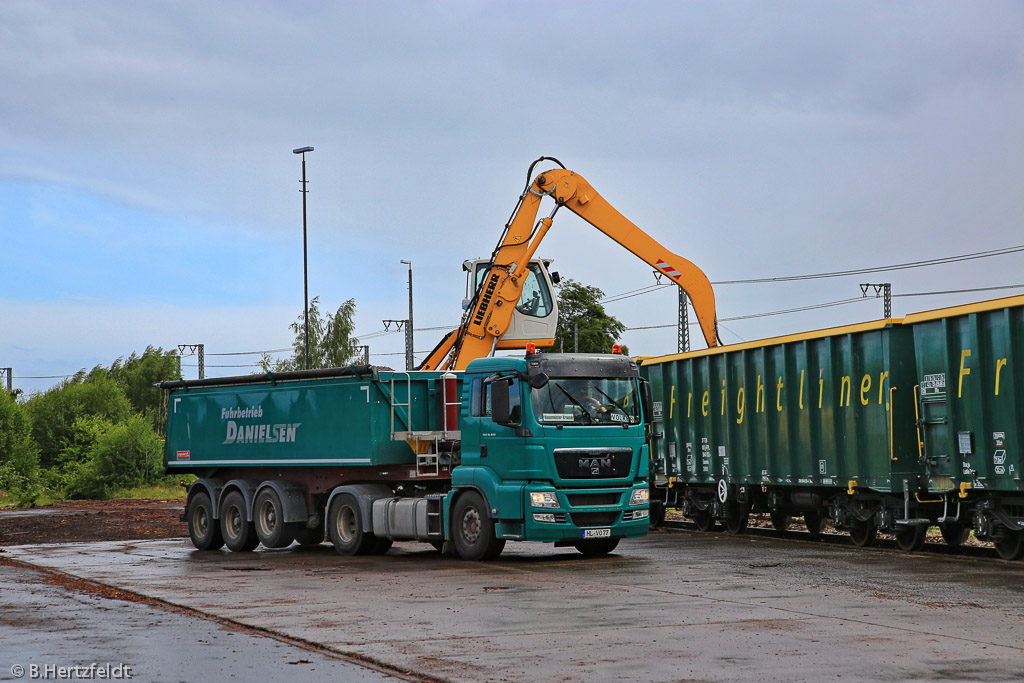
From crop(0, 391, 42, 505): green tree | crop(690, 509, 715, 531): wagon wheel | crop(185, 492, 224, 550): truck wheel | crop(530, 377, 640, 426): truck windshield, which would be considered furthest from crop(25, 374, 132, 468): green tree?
crop(530, 377, 640, 426): truck windshield

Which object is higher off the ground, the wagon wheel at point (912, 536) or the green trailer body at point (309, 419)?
the green trailer body at point (309, 419)

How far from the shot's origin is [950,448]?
1619cm

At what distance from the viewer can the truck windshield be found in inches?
654

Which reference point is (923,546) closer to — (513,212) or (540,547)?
(540,547)

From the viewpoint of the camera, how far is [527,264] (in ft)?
74.5

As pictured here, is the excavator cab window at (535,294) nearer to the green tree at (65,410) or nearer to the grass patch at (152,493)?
the grass patch at (152,493)

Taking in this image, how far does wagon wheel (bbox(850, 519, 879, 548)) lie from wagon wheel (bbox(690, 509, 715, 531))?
173 inches

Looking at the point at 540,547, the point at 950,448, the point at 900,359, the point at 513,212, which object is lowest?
the point at 540,547

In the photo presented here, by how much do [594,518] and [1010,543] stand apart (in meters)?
5.34

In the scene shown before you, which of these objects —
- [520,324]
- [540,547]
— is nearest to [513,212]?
[520,324]

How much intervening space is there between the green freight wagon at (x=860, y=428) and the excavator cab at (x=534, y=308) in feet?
8.66

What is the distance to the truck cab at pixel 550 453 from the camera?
16422 mm

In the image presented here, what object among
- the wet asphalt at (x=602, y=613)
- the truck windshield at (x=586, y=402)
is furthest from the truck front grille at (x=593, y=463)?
the wet asphalt at (x=602, y=613)

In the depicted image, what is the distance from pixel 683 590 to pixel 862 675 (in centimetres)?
517
